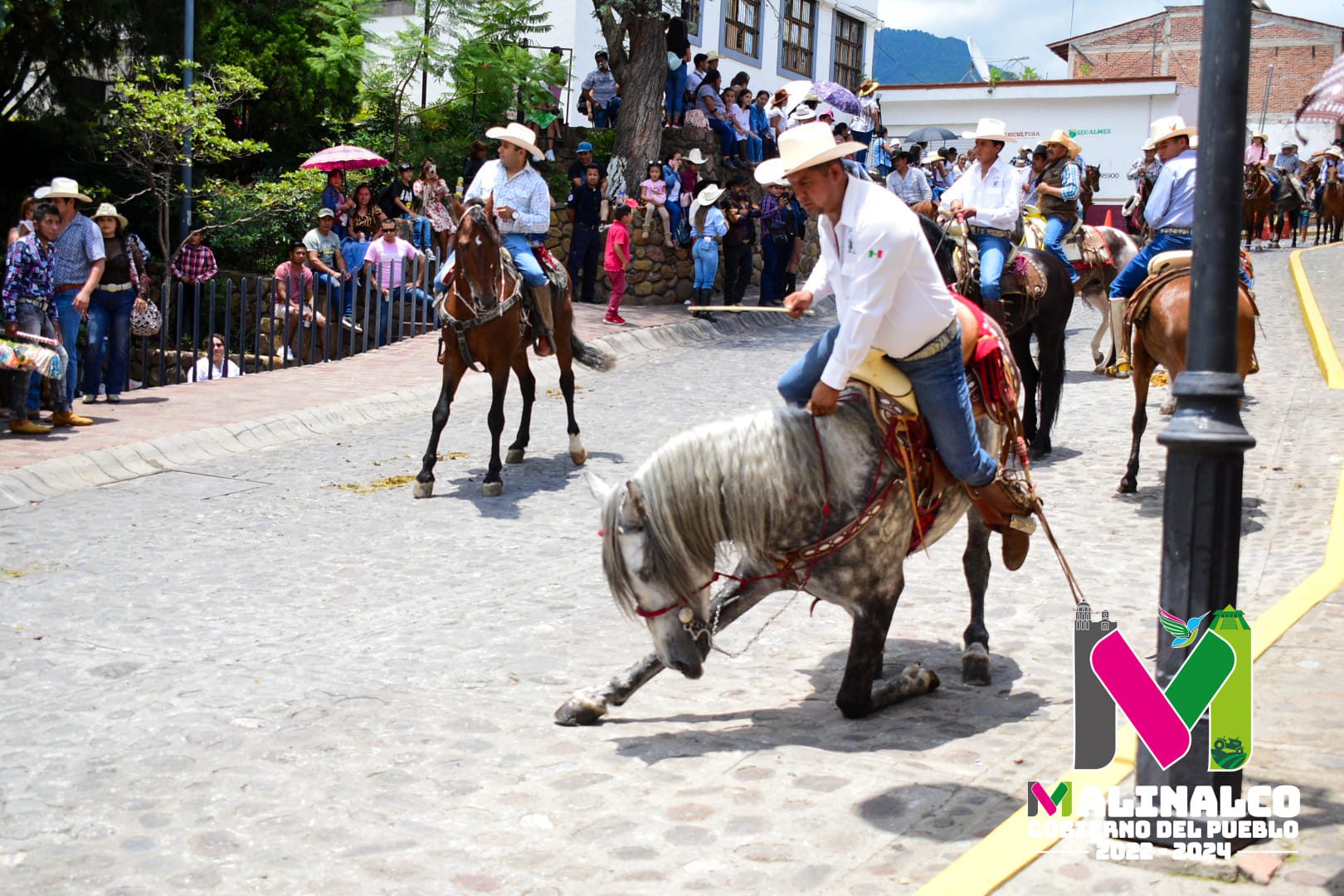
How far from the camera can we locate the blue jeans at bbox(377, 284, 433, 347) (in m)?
17.4

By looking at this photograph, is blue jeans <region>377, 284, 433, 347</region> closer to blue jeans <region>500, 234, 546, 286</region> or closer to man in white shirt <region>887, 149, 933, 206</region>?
blue jeans <region>500, 234, 546, 286</region>

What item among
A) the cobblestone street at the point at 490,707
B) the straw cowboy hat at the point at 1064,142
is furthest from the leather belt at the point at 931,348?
the straw cowboy hat at the point at 1064,142

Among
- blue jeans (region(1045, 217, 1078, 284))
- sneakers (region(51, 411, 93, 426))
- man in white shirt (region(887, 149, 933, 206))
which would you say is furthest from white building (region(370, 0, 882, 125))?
sneakers (region(51, 411, 93, 426))

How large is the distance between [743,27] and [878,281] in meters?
33.5

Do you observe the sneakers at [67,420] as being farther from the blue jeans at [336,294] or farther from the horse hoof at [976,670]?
the horse hoof at [976,670]

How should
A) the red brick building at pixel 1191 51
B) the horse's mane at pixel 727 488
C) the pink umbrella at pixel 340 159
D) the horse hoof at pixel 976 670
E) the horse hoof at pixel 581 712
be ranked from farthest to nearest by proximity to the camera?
the red brick building at pixel 1191 51 < the pink umbrella at pixel 340 159 < the horse hoof at pixel 976 670 < the horse hoof at pixel 581 712 < the horse's mane at pixel 727 488

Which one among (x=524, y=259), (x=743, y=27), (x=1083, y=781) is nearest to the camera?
(x=1083, y=781)

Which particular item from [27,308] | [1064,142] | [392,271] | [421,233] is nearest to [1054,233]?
[1064,142]

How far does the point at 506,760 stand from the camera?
5207mm

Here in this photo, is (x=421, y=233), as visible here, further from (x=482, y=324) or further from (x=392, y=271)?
(x=482, y=324)

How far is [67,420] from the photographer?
476 inches

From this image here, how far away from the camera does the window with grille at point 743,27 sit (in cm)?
3600

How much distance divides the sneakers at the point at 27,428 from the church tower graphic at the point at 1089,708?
389 inches

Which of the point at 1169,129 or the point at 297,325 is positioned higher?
the point at 1169,129
